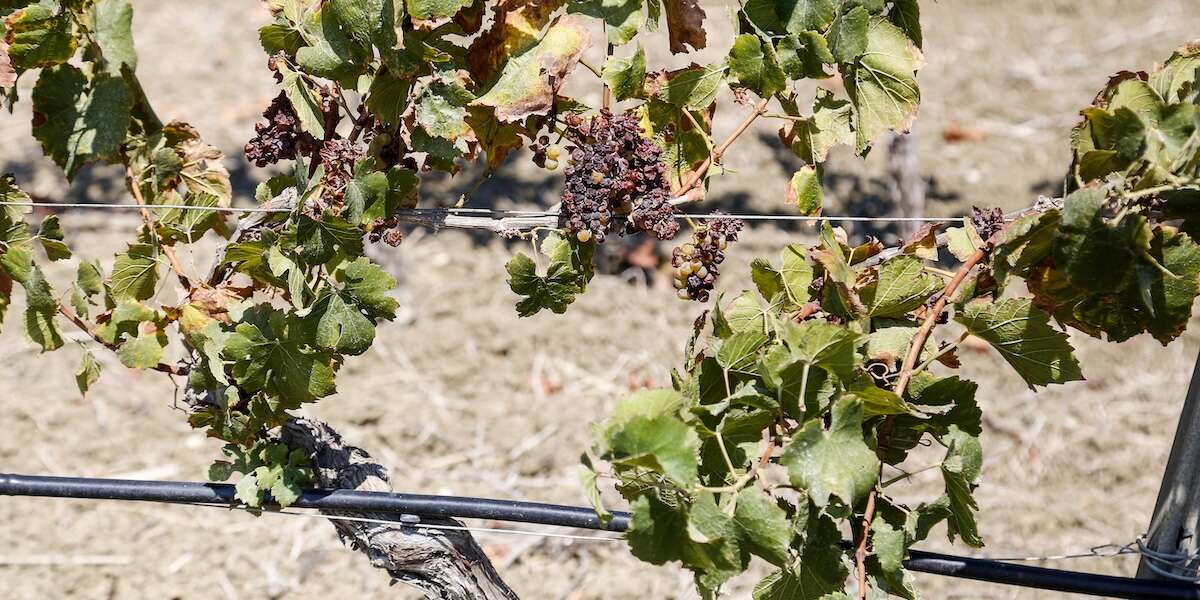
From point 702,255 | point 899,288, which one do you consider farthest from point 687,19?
point 899,288

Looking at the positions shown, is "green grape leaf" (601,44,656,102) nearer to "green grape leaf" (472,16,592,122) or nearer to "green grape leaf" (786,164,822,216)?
"green grape leaf" (472,16,592,122)

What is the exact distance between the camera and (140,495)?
1601mm

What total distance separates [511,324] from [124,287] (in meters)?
1.84

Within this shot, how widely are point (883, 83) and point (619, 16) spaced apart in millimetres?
353

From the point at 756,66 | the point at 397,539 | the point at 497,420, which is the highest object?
the point at 756,66

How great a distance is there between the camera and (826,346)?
1132mm

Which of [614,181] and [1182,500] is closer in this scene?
[614,181]

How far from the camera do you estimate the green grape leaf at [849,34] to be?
125 cm

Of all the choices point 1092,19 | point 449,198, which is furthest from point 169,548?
point 1092,19

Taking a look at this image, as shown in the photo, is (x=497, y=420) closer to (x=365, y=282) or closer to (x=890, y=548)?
(x=365, y=282)

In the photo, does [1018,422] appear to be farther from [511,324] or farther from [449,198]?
[449,198]

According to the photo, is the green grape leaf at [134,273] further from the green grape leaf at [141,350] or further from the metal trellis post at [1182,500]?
the metal trellis post at [1182,500]

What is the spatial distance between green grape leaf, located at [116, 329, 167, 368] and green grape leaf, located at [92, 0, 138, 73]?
41 cm

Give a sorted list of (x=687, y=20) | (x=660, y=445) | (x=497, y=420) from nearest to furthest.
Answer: (x=660, y=445)
(x=687, y=20)
(x=497, y=420)
